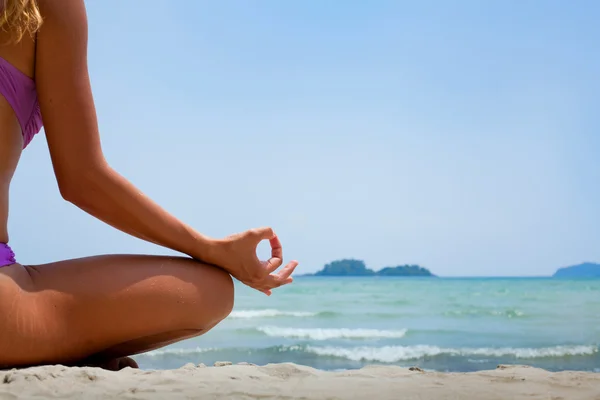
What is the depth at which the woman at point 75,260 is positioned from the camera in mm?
1815

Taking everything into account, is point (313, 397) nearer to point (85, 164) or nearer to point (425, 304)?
point (85, 164)

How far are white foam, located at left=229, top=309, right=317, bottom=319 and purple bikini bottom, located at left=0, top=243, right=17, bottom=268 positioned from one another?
39.7 ft

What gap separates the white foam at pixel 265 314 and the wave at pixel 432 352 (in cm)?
525

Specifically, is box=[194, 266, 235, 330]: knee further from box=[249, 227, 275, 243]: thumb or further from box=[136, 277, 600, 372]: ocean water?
box=[136, 277, 600, 372]: ocean water

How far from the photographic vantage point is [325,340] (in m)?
10.1

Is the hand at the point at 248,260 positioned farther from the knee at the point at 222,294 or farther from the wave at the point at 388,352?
the wave at the point at 388,352

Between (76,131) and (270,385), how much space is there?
0.92 meters

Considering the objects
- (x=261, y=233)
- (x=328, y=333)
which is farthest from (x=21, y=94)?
(x=328, y=333)

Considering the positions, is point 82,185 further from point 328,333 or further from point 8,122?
point 328,333

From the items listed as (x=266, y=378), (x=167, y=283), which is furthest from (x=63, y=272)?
(x=266, y=378)

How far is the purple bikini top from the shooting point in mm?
1823

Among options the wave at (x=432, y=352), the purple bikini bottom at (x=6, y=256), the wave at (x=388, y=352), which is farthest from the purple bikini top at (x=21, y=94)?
A: the wave at (x=432, y=352)

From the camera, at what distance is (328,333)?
1105cm

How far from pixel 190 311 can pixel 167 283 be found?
112 mm
